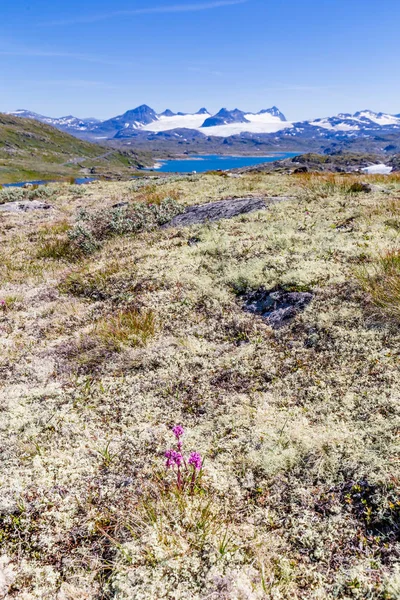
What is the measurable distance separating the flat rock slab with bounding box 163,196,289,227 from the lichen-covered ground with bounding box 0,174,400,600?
447 centimetres

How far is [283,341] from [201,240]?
6565mm

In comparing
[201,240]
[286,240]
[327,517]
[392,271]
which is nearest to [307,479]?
[327,517]

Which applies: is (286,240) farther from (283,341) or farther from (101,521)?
(101,521)

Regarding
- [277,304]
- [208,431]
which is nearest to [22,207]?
[277,304]

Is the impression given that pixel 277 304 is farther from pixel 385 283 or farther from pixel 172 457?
pixel 172 457

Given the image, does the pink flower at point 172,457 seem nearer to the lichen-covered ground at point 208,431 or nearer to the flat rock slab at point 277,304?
the lichen-covered ground at point 208,431

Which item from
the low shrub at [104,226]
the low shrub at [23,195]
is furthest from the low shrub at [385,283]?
the low shrub at [23,195]

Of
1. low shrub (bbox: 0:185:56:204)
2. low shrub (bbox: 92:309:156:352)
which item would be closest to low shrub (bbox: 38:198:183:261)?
low shrub (bbox: 92:309:156:352)

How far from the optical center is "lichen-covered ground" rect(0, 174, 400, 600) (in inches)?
140

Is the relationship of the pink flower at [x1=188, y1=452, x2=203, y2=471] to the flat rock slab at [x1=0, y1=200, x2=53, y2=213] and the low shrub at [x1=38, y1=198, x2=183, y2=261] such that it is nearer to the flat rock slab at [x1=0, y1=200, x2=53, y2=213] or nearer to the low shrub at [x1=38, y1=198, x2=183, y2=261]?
the low shrub at [x1=38, y1=198, x2=183, y2=261]

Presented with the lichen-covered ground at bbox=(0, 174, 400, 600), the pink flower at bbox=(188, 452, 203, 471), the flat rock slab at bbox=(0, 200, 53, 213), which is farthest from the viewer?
the flat rock slab at bbox=(0, 200, 53, 213)

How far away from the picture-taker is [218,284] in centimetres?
952

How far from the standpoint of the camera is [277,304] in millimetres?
8164

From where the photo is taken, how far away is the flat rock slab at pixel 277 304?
764 cm
